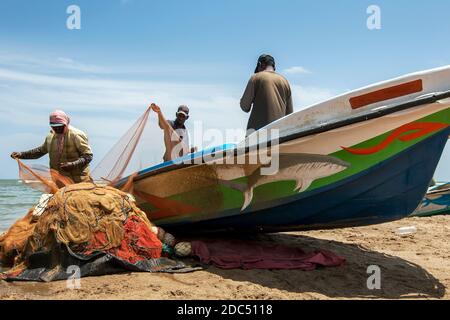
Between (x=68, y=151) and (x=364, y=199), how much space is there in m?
3.46

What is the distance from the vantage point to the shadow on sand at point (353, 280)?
3885 millimetres

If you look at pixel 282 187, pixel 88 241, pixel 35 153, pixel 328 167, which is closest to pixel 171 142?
pixel 35 153

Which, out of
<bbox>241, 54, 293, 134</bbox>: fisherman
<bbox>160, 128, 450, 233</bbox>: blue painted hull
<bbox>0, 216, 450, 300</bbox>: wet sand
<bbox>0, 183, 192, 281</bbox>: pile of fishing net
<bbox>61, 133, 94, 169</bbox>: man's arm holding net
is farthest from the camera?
<bbox>61, 133, 94, 169</bbox>: man's arm holding net

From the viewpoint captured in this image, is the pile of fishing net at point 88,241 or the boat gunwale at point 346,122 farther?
the pile of fishing net at point 88,241

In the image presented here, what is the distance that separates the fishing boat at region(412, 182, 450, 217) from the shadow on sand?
12.9ft

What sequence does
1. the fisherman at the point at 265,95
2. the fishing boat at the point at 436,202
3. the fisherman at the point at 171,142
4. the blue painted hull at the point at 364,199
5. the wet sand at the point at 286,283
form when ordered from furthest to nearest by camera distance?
the fishing boat at the point at 436,202 → the fisherman at the point at 171,142 → the fisherman at the point at 265,95 → the blue painted hull at the point at 364,199 → the wet sand at the point at 286,283

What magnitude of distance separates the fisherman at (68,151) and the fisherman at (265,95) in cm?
201

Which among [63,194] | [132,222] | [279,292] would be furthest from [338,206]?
[63,194]

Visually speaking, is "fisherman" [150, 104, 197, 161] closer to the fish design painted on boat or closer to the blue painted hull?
the blue painted hull

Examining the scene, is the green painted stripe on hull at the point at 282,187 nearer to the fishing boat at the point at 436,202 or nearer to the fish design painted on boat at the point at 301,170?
the fish design painted on boat at the point at 301,170

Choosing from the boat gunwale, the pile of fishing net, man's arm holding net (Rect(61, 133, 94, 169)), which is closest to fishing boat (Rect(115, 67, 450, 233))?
the boat gunwale

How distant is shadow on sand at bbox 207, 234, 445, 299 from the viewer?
153 inches

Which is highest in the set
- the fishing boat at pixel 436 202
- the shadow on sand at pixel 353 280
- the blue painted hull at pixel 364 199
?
the blue painted hull at pixel 364 199

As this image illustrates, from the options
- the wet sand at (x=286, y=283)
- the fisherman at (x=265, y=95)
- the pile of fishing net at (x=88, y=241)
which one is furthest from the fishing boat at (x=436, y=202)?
the pile of fishing net at (x=88, y=241)
